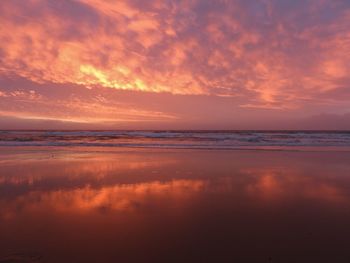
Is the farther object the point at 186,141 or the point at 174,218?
the point at 186,141

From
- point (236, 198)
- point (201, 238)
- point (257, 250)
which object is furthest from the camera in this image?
point (236, 198)

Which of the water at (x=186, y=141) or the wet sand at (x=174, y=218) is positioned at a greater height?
the water at (x=186, y=141)

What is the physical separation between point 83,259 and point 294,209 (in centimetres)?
408

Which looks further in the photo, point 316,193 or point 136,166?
point 136,166

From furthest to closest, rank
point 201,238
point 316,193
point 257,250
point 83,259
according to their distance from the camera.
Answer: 1. point 316,193
2. point 201,238
3. point 257,250
4. point 83,259

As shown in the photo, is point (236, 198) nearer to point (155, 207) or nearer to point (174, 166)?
point (155, 207)

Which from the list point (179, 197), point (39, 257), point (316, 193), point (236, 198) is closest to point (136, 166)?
point (179, 197)

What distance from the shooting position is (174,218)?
5.04m

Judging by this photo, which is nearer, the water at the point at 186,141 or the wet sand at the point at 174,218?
the wet sand at the point at 174,218

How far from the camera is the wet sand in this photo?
3.74 meters

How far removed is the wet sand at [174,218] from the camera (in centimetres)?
374

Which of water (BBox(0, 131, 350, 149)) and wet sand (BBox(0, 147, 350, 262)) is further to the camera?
water (BBox(0, 131, 350, 149))

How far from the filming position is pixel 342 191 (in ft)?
22.9

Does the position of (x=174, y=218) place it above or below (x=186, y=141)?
below
